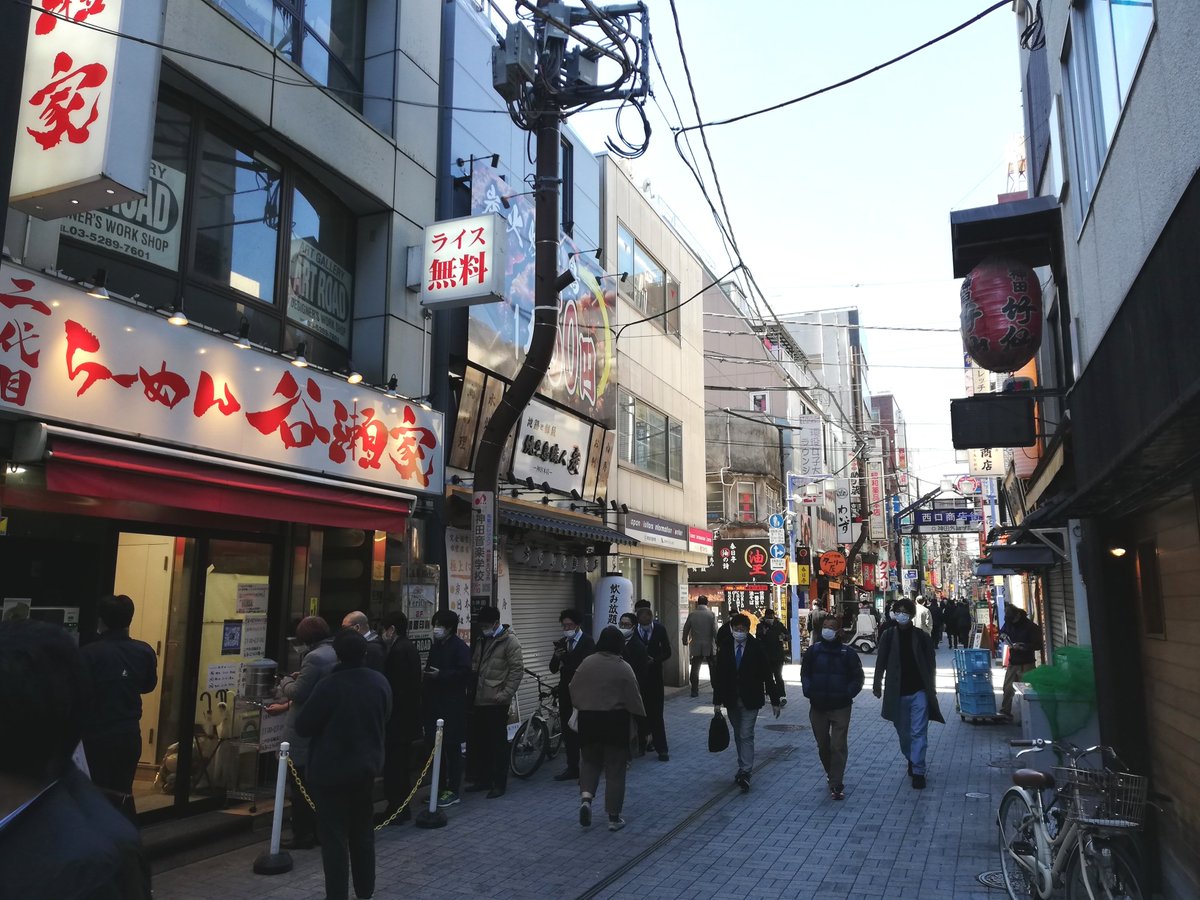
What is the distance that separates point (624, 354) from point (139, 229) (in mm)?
12216

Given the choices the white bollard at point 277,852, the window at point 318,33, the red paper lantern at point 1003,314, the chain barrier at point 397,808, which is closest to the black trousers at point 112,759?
the white bollard at point 277,852

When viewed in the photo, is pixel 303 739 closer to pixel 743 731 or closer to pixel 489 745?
pixel 489 745

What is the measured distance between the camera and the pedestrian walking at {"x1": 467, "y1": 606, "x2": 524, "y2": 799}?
9711mm

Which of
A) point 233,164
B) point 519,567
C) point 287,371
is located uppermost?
point 233,164

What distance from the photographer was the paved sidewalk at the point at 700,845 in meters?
6.71

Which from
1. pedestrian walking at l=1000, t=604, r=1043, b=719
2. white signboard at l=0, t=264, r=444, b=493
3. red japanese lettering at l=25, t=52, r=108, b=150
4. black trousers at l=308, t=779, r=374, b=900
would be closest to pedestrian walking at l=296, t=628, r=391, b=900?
black trousers at l=308, t=779, r=374, b=900

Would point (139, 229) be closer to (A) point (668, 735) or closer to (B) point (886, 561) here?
(A) point (668, 735)

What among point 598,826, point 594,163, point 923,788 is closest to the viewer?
point 598,826

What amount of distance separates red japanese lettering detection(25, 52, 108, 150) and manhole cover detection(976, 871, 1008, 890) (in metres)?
8.62

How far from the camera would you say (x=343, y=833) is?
584cm

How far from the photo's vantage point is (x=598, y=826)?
858 centimetres

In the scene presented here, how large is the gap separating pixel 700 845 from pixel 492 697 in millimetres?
2842

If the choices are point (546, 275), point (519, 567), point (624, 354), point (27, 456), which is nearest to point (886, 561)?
point (624, 354)

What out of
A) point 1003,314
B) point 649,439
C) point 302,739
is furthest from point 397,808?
point 649,439
